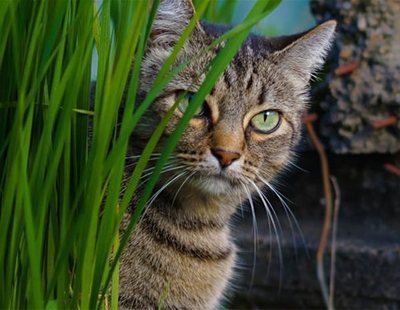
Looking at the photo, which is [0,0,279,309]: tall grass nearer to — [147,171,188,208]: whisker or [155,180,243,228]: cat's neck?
[147,171,188,208]: whisker

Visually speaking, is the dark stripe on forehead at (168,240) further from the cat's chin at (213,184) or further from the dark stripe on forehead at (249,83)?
the dark stripe on forehead at (249,83)

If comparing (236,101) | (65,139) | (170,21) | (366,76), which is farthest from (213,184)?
(366,76)

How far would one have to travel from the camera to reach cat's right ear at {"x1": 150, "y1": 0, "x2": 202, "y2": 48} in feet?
7.14

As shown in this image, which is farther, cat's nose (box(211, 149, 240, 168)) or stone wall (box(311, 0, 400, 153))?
stone wall (box(311, 0, 400, 153))

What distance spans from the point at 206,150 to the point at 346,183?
140cm

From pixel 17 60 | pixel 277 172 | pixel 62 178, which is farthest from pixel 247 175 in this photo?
pixel 17 60

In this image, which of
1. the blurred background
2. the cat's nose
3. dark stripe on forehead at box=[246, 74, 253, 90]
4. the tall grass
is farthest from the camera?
the blurred background

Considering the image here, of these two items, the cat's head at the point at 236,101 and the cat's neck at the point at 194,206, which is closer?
the cat's head at the point at 236,101

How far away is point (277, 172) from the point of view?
2.48 meters

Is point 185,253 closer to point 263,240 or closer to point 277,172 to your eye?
point 277,172

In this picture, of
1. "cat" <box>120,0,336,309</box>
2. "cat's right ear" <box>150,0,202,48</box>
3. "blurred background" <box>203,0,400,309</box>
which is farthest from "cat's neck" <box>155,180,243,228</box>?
"blurred background" <box>203,0,400,309</box>

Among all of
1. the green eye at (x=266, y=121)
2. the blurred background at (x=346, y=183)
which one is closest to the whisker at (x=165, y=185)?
the green eye at (x=266, y=121)

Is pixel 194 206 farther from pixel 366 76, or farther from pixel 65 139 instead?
pixel 366 76

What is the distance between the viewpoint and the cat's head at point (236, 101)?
7.13ft
